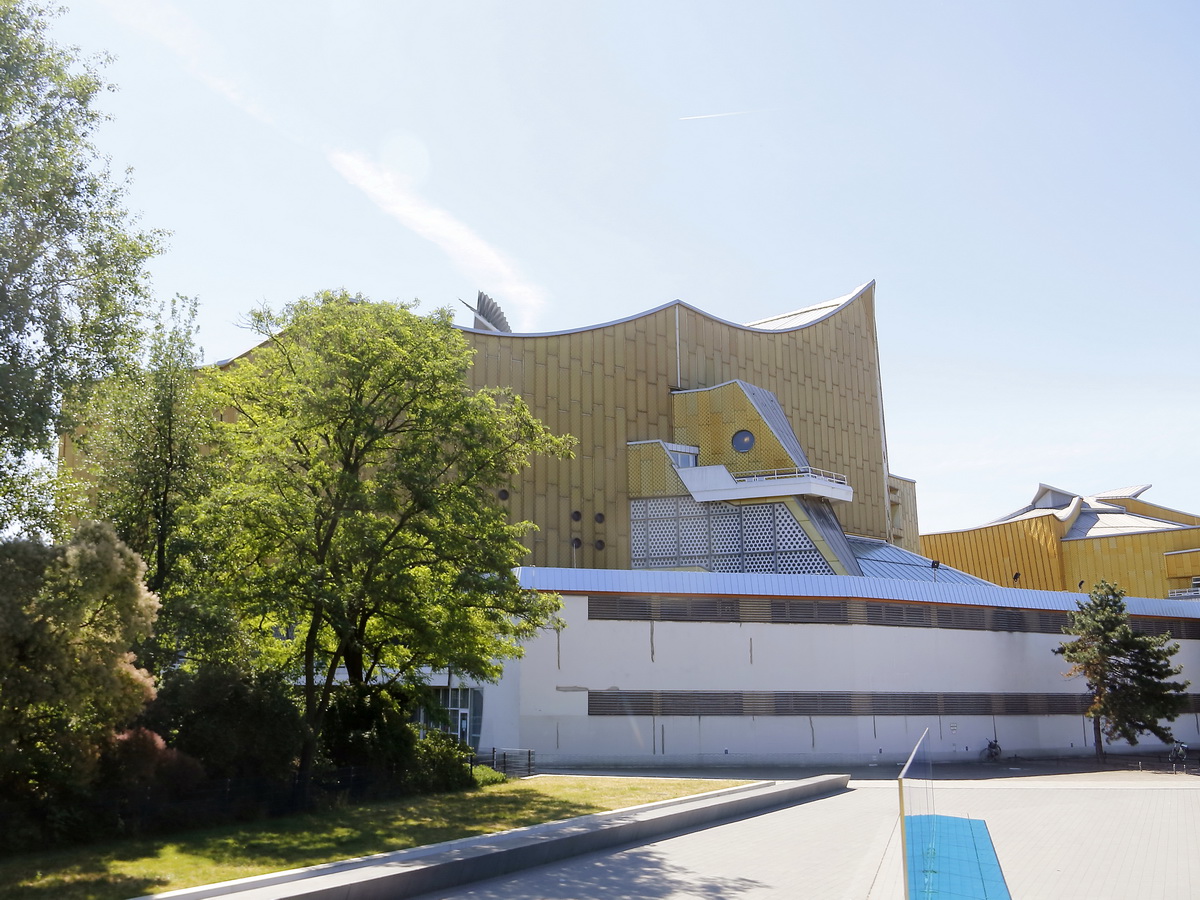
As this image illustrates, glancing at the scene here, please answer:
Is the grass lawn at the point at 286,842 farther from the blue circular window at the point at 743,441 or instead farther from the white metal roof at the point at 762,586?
the blue circular window at the point at 743,441

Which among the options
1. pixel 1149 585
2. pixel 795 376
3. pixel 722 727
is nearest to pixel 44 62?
pixel 722 727

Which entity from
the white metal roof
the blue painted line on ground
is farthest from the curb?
the white metal roof

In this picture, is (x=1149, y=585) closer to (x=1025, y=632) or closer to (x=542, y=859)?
(x=1025, y=632)

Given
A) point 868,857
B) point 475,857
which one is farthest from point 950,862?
point 475,857

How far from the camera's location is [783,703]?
2953 centimetres

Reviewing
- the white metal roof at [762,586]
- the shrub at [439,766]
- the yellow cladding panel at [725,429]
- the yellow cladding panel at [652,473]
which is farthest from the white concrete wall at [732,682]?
the yellow cladding panel at [652,473]

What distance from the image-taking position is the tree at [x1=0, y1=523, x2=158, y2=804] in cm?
1132

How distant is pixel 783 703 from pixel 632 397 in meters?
16.7

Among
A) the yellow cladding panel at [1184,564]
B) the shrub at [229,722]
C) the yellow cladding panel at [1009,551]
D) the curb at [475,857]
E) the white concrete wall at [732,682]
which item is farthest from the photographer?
the yellow cladding panel at [1009,551]

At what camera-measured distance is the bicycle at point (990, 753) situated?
3183cm

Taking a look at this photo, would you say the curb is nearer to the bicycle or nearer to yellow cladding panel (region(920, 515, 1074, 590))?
the bicycle

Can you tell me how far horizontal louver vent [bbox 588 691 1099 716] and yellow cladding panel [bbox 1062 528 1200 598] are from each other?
23.4m

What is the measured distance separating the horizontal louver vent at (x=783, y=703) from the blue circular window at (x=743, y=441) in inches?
532

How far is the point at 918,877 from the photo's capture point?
1045 cm
